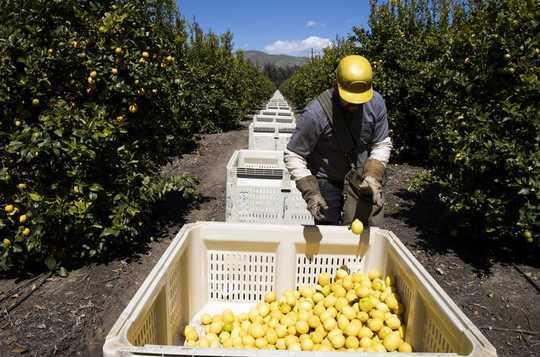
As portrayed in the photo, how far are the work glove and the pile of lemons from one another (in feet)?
1.83

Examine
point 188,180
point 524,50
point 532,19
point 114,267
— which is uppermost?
point 532,19

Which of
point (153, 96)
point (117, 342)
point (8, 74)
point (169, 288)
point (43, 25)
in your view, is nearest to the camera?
point (117, 342)

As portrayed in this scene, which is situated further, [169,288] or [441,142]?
[441,142]

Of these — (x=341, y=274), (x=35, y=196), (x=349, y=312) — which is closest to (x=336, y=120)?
(x=341, y=274)

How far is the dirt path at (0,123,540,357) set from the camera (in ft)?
11.5

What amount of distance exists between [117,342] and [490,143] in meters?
4.50

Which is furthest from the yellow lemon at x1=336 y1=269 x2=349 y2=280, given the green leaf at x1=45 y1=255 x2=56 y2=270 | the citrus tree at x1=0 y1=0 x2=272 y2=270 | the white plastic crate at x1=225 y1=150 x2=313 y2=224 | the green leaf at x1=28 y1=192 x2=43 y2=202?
the green leaf at x1=45 y1=255 x2=56 y2=270

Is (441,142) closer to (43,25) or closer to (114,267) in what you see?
(114,267)

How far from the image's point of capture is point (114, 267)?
481cm

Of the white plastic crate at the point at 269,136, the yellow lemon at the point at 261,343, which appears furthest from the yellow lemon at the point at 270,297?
the white plastic crate at the point at 269,136

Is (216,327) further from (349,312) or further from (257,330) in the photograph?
(349,312)

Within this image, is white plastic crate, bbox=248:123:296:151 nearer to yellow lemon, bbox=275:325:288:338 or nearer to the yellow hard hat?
the yellow hard hat

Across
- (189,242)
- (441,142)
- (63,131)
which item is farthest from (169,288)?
(441,142)

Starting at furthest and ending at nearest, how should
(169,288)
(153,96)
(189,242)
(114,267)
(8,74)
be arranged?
(153,96)
(114,267)
(8,74)
(189,242)
(169,288)
